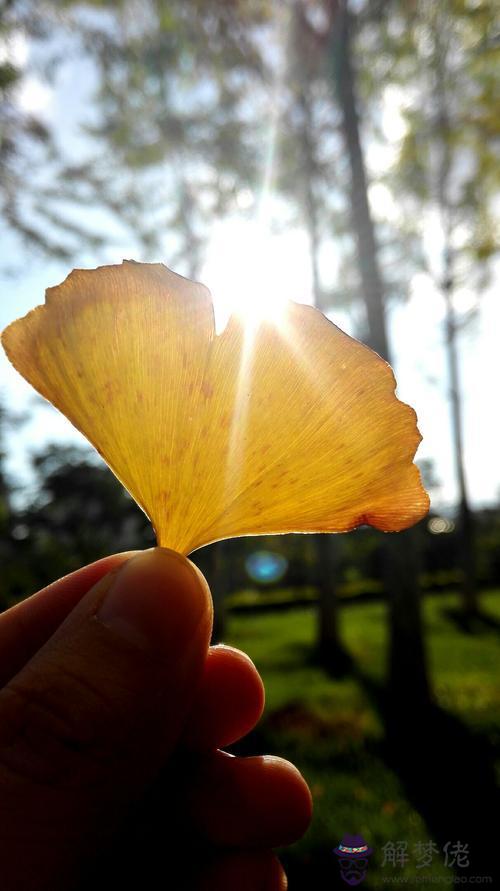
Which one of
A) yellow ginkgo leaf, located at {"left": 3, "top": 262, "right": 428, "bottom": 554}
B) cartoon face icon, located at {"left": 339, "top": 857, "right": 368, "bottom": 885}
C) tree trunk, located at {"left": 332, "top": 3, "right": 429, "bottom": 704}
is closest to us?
yellow ginkgo leaf, located at {"left": 3, "top": 262, "right": 428, "bottom": 554}

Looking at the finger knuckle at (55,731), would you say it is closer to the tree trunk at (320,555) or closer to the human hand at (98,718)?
the human hand at (98,718)

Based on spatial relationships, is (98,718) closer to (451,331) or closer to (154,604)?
(154,604)

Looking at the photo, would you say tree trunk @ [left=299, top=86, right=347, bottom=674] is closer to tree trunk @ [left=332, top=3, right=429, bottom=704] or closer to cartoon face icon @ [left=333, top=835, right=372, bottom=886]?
tree trunk @ [left=332, top=3, right=429, bottom=704]

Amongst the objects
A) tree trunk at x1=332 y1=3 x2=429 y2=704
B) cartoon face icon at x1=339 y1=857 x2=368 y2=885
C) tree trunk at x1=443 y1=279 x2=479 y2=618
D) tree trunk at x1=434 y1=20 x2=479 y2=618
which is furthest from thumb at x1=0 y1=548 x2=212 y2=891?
tree trunk at x1=443 y1=279 x2=479 y2=618

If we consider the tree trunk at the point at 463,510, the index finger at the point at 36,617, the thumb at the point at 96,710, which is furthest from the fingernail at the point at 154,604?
the tree trunk at the point at 463,510

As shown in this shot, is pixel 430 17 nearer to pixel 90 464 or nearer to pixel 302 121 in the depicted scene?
pixel 302 121

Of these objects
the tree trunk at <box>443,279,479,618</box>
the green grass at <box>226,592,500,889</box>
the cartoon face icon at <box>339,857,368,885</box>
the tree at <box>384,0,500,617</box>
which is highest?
the tree at <box>384,0,500,617</box>

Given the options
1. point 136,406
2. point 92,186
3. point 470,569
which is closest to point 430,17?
point 92,186
